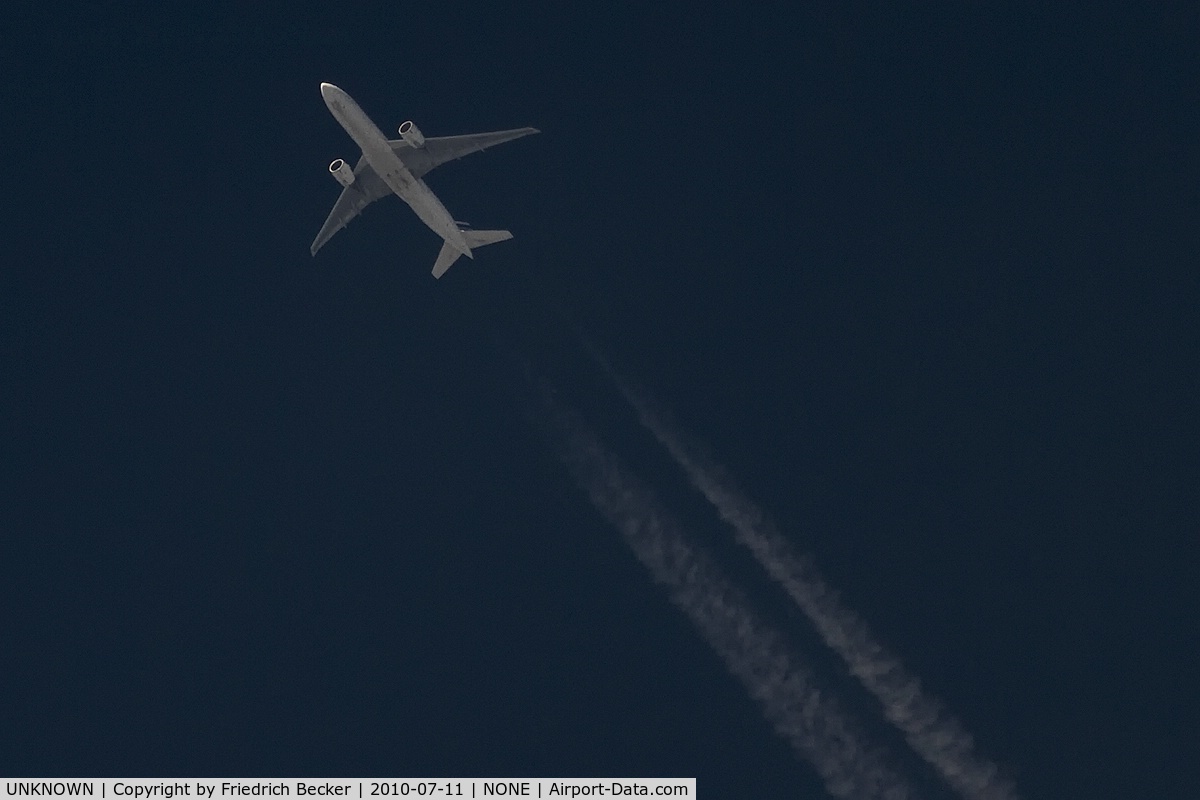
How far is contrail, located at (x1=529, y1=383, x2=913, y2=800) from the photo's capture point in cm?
8125

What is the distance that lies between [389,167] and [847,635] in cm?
3579

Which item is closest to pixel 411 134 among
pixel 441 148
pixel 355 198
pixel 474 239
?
pixel 441 148

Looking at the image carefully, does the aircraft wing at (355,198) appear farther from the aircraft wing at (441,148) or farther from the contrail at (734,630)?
the contrail at (734,630)

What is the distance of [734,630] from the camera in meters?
85.6

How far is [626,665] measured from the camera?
88.6 metres

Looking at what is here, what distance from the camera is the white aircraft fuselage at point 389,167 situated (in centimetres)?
8344

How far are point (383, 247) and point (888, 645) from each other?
1580 inches

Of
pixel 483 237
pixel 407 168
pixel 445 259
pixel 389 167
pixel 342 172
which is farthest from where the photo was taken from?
pixel 445 259

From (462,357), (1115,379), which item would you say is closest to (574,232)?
(462,357)

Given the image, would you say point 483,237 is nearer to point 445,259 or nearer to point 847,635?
point 445,259

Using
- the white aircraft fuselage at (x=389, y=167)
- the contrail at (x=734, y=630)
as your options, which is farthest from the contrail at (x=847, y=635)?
the white aircraft fuselage at (x=389, y=167)

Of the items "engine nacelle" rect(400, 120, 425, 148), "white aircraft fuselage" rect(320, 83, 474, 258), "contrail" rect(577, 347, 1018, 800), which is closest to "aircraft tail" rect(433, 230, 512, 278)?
"white aircraft fuselage" rect(320, 83, 474, 258)

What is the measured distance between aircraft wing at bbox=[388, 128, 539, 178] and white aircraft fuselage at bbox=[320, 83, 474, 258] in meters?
1.36

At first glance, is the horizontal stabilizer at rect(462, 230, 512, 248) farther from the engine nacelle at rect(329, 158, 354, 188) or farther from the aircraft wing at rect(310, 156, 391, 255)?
the engine nacelle at rect(329, 158, 354, 188)
